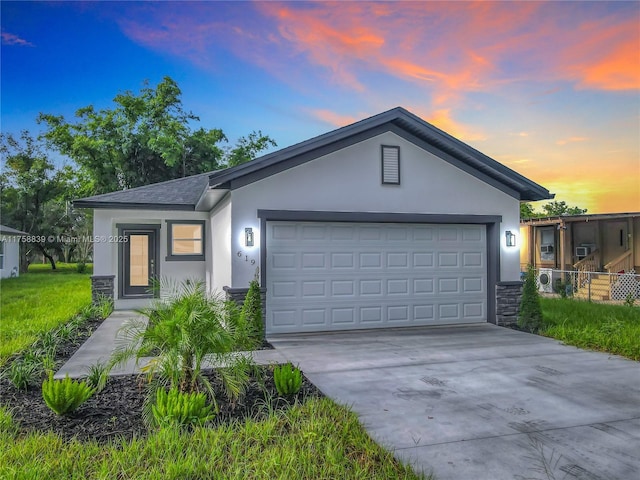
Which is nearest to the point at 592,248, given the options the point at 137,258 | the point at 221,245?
the point at 221,245

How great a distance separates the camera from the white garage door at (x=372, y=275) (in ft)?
29.3

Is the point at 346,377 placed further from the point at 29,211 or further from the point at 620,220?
the point at 29,211

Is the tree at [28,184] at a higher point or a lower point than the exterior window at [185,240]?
higher

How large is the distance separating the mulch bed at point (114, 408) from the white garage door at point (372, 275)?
3.35 metres

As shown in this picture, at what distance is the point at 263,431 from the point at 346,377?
2.20 m

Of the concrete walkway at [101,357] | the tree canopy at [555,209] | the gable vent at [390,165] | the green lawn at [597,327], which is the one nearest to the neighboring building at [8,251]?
the concrete walkway at [101,357]

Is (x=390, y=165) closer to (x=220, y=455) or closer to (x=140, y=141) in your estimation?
(x=220, y=455)

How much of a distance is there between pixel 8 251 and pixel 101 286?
15907 mm

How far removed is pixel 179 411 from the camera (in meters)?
4.01

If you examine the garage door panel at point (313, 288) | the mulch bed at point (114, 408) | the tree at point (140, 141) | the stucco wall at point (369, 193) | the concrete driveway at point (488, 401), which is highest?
the tree at point (140, 141)

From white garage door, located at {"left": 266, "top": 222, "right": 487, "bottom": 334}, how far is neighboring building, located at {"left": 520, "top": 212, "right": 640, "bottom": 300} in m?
7.28

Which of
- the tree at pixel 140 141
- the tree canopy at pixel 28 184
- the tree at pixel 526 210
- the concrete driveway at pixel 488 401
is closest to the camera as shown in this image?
the concrete driveway at pixel 488 401

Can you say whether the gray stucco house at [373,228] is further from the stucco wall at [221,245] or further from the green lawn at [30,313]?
the green lawn at [30,313]

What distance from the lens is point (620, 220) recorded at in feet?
59.3
